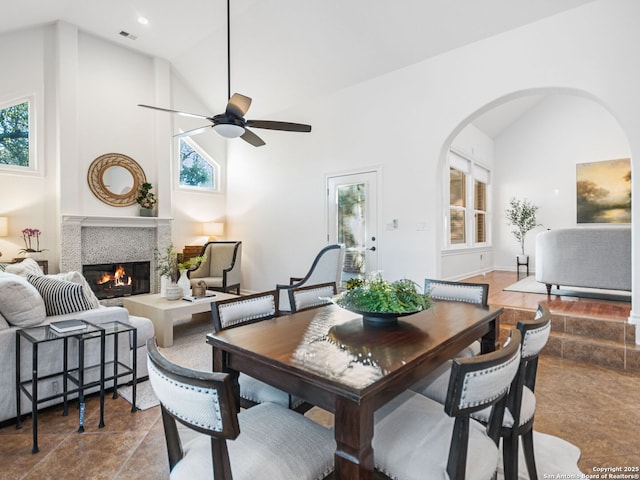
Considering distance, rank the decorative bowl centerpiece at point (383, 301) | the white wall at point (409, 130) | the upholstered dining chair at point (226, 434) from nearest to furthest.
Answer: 1. the upholstered dining chair at point (226, 434)
2. the decorative bowl centerpiece at point (383, 301)
3. the white wall at point (409, 130)

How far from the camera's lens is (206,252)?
6.37 m

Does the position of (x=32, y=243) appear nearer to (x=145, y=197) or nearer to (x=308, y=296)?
(x=145, y=197)

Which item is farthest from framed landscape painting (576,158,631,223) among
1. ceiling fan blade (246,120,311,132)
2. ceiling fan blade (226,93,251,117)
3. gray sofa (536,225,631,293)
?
ceiling fan blade (226,93,251,117)

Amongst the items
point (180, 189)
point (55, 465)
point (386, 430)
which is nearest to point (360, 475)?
point (386, 430)

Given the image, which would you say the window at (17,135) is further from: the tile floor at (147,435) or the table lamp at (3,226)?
the tile floor at (147,435)

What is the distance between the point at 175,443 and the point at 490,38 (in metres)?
4.70

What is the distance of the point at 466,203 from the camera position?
691cm

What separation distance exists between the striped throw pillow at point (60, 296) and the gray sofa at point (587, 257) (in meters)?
4.91

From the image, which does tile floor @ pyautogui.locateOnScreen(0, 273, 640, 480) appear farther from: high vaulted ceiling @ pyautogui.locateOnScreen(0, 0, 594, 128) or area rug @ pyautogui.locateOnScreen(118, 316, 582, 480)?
high vaulted ceiling @ pyautogui.locateOnScreen(0, 0, 594, 128)

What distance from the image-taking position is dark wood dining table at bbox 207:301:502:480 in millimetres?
1074

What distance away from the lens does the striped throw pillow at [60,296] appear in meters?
2.61

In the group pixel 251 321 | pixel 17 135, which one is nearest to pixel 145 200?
pixel 17 135

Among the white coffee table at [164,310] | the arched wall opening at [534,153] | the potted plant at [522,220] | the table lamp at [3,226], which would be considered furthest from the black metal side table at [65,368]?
the potted plant at [522,220]

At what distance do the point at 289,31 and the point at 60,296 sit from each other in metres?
4.12
